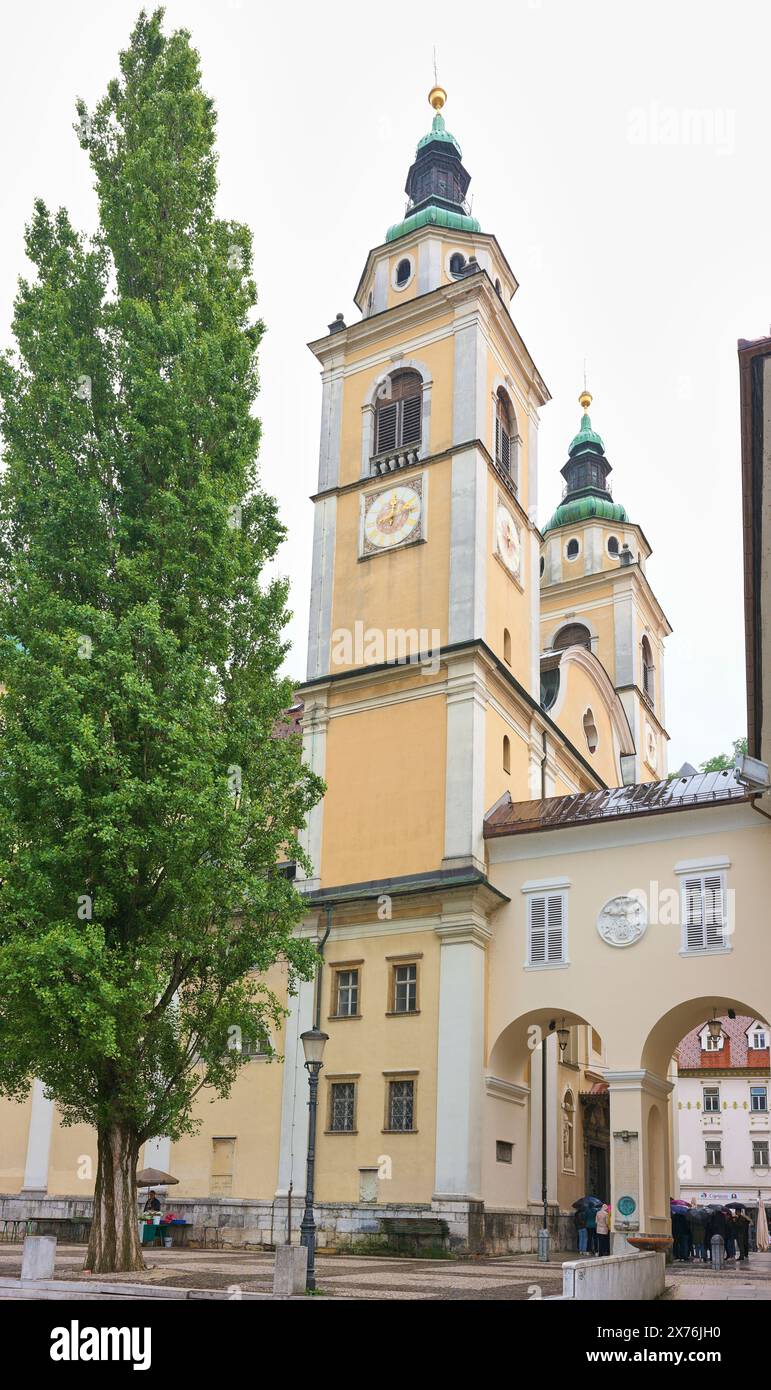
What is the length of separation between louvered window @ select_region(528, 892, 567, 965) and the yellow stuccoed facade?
6 centimetres

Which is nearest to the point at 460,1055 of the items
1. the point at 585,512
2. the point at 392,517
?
the point at 392,517

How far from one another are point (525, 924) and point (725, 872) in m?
4.06

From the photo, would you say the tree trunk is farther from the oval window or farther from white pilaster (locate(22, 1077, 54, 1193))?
the oval window

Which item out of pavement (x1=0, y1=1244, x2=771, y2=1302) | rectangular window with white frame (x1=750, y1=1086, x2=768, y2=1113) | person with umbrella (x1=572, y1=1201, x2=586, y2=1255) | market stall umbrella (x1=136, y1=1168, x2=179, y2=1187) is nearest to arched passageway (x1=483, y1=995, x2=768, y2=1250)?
person with umbrella (x1=572, y1=1201, x2=586, y2=1255)

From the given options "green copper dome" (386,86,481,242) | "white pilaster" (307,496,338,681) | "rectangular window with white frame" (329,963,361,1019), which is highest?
"green copper dome" (386,86,481,242)

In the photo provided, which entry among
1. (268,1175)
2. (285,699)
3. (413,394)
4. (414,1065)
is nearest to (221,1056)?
(285,699)

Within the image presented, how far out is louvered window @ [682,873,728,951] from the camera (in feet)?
73.6

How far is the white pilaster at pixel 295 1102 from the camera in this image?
24672mm

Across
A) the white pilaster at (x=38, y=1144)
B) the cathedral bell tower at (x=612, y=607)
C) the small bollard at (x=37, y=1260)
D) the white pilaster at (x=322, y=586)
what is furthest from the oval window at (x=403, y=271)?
the small bollard at (x=37, y=1260)

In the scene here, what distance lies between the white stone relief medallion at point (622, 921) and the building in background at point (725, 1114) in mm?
27234

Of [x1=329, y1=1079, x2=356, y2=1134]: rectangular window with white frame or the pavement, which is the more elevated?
[x1=329, y1=1079, x2=356, y2=1134]: rectangular window with white frame

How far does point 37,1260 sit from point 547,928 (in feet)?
42.7

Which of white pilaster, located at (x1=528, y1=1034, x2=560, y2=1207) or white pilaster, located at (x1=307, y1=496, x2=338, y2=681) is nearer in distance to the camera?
white pilaster, located at (x1=528, y1=1034, x2=560, y2=1207)

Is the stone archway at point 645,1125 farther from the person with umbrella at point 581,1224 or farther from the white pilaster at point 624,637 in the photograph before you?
the white pilaster at point 624,637
